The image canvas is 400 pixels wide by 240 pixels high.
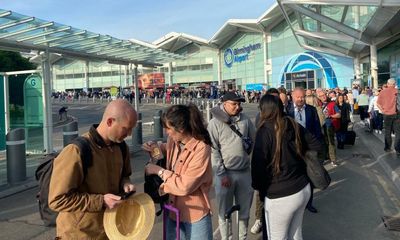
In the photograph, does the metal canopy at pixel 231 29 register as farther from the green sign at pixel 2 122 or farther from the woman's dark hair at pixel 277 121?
the woman's dark hair at pixel 277 121

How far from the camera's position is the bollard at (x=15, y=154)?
7.60m

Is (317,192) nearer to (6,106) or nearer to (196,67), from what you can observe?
(6,106)

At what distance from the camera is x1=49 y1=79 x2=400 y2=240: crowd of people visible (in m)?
2.19

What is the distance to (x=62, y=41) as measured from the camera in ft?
35.9

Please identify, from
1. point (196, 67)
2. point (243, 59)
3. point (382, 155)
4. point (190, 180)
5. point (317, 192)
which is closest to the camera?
point (190, 180)

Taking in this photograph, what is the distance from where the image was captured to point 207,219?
2.69 m

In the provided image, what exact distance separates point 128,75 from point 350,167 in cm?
6944

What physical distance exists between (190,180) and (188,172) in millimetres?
57

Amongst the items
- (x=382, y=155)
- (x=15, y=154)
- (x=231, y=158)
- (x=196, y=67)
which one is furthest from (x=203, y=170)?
(x=196, y=67)

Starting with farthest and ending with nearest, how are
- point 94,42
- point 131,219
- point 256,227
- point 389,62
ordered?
1. point 389,62
2. point 94,42
3. point 256,227
4. point 131,219

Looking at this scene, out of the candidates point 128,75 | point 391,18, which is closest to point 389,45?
point 391,18

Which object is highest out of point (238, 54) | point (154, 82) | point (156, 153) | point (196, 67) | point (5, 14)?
point (238, 54)

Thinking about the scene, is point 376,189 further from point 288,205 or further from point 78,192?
point 78,192

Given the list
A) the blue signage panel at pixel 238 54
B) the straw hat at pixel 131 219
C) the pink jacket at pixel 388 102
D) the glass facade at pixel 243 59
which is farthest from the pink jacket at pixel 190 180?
the blue signage panel at pixel 238 54
